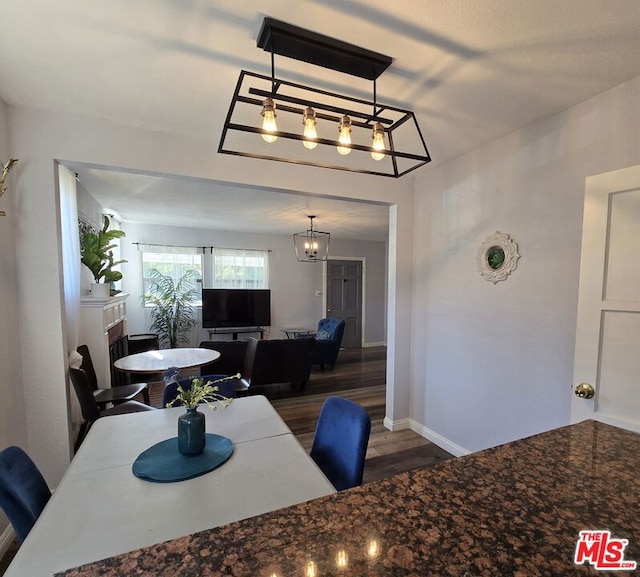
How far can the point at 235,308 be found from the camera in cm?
627

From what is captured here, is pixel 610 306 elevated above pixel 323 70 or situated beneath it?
situated beneath

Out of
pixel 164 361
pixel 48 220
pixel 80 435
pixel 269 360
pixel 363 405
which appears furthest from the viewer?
pixel 269 360

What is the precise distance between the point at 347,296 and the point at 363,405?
12.3ft

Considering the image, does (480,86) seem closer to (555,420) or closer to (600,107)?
(600,107)

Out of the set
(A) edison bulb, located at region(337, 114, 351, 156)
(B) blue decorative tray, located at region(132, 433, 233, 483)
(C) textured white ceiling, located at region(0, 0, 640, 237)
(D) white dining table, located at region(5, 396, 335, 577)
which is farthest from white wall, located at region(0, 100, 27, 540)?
(A) edison bulb, located at region(337, 114, 351, 156)

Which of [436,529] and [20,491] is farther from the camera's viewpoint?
[20,491]

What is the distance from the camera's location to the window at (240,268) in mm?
6336

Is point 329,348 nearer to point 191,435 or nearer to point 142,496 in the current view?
point 191,435

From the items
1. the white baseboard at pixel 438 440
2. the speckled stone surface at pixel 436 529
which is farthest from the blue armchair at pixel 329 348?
the speckled stone surface at pixel 436 529

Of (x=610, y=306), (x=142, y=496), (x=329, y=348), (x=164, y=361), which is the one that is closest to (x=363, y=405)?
(x=329, y=348)

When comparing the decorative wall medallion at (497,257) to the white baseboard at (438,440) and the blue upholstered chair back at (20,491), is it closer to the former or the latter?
the white baseboard at (438,440)

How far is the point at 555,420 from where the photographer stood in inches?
77.4

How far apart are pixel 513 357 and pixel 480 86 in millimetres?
1748

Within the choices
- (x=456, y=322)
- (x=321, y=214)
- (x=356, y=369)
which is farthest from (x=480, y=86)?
(x=356, y=369)
